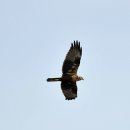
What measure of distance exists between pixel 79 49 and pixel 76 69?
4.05ft

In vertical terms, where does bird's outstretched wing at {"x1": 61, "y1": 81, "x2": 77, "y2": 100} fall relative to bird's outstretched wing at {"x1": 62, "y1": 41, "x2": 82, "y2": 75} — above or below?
below

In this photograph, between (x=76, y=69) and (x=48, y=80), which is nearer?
(x=48, y=80)

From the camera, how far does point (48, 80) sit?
75.2 ft

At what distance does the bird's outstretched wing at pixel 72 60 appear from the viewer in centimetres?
2408

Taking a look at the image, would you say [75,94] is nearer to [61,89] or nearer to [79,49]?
[61,89]

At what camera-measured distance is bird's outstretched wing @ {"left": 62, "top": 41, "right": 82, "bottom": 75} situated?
24.1 meters

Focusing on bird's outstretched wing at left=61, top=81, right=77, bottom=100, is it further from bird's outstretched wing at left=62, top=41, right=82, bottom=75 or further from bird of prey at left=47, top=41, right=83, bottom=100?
bird's outstretched wing at left=62, top=41, right=82, bottom=75

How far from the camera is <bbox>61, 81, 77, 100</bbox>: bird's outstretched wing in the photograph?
956 inches

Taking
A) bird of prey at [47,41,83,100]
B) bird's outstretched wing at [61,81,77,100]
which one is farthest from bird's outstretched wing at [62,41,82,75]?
bird's outstretched wing at [61,81,77,100]

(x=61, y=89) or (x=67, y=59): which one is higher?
(x=67, y=59)

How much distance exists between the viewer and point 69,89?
80.5ft

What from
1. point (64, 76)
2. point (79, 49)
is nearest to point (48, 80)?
point (64, 76)

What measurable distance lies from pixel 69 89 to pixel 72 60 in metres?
1.77

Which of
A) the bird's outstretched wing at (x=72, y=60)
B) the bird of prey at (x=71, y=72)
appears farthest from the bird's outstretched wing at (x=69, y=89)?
the bird's outstretched wing at (x=72, y=60)
